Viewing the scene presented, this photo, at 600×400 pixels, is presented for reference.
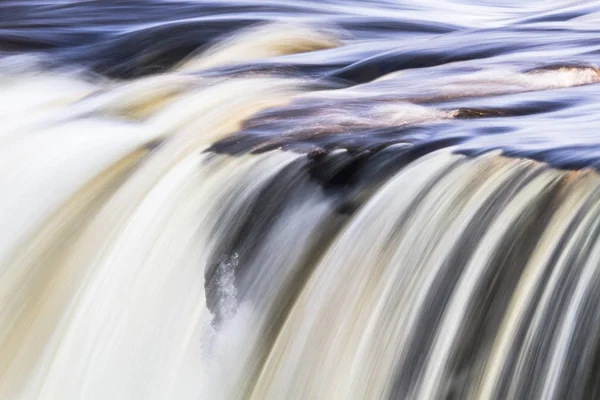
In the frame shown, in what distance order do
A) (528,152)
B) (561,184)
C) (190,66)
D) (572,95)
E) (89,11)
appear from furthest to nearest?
(89,11) < (190,66) < (572,95) < (528,152) < (561,184)

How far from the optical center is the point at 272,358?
1.99 metres

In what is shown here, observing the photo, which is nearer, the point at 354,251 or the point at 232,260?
the point at 354,251

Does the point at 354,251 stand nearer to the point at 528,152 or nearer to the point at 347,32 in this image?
the point at 528,152

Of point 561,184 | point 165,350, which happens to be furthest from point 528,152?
point 165,350

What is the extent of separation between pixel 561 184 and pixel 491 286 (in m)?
0.21

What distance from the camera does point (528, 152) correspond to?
2.10 metres

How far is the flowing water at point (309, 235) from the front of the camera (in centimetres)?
180

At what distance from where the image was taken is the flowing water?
180 cm

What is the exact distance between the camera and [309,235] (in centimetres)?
210

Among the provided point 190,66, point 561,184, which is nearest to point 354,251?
point 561,184

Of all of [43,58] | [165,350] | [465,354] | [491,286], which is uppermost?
[43,58]

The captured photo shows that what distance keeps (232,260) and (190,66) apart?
1.64 m

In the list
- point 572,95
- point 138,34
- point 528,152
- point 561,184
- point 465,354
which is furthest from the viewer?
point 138,34

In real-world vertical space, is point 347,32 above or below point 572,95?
above
